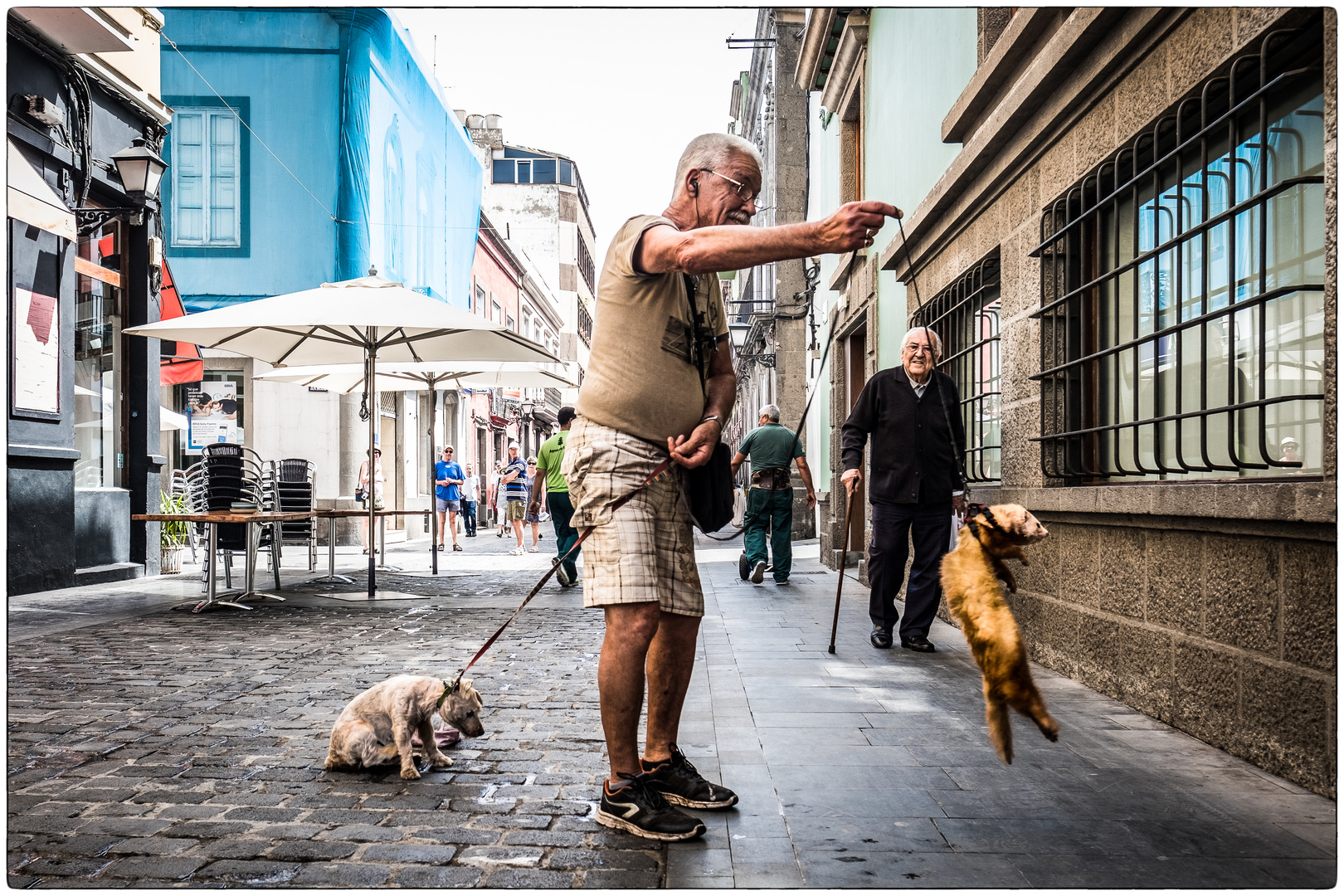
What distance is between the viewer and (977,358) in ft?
24.0

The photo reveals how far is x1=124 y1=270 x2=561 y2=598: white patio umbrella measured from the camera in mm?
8258

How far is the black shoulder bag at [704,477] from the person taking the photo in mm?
3041

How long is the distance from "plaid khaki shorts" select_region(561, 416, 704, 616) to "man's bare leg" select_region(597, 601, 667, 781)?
0.05m

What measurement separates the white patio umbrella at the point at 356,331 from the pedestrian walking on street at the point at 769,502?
7.55ft

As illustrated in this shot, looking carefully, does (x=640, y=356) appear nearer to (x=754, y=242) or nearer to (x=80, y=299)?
(x=754, y=242)

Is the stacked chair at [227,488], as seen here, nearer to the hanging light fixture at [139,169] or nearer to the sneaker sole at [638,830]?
the hanging light fixture at [139,169]

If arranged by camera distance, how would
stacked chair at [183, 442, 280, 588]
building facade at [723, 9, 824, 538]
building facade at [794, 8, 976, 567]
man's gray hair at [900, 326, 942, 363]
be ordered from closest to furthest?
man's gray hair at [900, 326, 942, 363] < building facade at [794, 8, 976, 567] < stacked chair at [183, 442, 280, 588] < building facade at [723, 9, 824, 538]

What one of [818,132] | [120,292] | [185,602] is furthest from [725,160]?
[818,132]

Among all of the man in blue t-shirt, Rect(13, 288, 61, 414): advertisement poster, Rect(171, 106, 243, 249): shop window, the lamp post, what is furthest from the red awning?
the man in blue t-shirt

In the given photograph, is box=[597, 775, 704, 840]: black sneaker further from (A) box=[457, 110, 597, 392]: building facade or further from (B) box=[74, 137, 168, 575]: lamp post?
(A) box=[457, 110, 597, 392]: building facade

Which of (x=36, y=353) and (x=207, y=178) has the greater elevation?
(x=207, y=178)

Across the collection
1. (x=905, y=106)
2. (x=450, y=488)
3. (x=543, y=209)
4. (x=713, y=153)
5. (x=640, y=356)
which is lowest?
(x=450, y=488)

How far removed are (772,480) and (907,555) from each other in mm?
3743

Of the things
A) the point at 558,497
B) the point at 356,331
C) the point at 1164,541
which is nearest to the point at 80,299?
the point at 356,331
